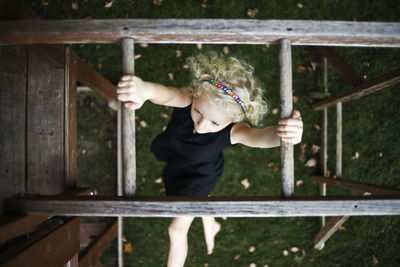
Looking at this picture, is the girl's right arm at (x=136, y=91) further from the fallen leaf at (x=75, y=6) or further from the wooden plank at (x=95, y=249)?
the fallen leaf at (x=75, y=6)

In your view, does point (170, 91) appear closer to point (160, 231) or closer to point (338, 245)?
point (160, 231)

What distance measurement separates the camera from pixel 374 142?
3451mm

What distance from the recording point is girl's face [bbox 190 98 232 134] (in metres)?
1.80

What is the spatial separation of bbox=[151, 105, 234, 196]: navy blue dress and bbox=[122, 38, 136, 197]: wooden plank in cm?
95

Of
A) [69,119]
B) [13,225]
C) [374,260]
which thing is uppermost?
[69,119]

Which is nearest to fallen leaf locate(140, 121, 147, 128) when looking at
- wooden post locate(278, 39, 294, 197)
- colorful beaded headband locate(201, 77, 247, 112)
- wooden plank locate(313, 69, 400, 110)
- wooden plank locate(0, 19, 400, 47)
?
colorful beaded headband locate(201, 77, 247, 112)

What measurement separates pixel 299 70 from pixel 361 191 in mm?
1520

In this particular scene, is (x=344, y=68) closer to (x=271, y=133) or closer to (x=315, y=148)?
(x=315, y=148)

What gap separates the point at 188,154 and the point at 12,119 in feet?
4.02

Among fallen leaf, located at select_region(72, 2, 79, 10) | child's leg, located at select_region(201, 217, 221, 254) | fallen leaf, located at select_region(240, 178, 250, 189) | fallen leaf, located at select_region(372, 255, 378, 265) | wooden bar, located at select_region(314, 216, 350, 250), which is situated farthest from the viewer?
fallen leaf, located at select_region(372, 255, 378, 265)

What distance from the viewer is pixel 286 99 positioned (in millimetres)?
1259

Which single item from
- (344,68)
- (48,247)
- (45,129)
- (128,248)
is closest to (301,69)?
(344,68)

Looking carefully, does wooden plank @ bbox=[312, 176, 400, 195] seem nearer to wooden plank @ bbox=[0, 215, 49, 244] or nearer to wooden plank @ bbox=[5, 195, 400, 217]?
wooden plank @ bbox=[5, 195, 400, 217]

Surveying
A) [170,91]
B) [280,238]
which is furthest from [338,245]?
[170,91]
